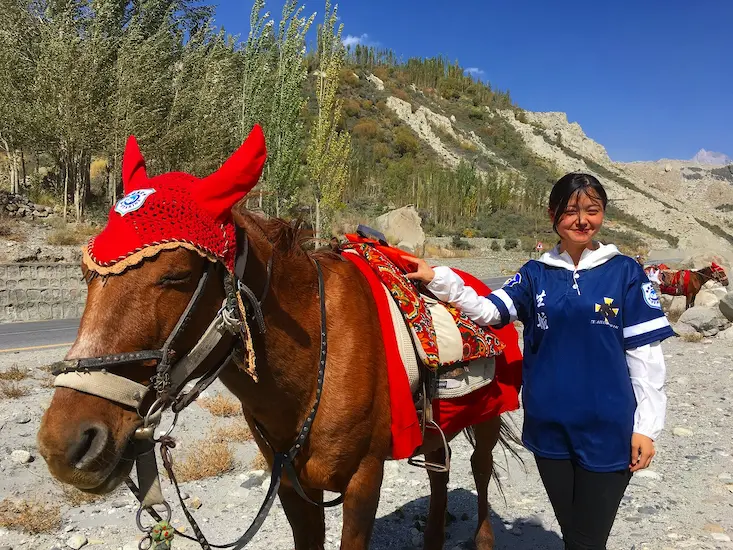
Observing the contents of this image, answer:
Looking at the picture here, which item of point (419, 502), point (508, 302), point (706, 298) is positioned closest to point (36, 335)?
point (419, 502)

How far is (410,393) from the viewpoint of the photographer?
6.98ft

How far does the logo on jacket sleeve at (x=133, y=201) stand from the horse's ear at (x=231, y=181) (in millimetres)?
147

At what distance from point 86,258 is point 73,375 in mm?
347

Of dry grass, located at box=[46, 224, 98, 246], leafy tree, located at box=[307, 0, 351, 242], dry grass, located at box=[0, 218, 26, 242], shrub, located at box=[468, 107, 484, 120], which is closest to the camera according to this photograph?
dry grass, located at box=[0, 218, 26, 242]

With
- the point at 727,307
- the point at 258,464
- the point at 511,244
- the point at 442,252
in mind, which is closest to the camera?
the point at 258,464

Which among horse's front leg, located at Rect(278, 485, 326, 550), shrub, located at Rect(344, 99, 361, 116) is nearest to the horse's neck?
horse's front leg, located at Rect(278, 485, 326, 550)

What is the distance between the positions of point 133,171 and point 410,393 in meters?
1.38

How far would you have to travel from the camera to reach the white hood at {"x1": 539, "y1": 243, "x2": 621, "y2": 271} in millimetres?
2066

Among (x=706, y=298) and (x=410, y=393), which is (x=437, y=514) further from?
(x=706, y=298)

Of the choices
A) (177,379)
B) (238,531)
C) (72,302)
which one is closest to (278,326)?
(177,379)

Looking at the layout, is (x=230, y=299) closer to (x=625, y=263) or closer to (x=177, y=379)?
(x=177, y=379)

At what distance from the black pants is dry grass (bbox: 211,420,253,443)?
3.24 m

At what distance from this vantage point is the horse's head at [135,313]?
139 cm

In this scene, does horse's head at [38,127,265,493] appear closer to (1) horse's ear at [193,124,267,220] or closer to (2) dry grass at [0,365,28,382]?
(1) horse's ear at [193,124,267,220]
